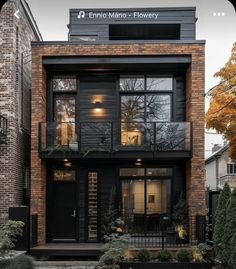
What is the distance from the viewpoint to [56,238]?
18281 mm

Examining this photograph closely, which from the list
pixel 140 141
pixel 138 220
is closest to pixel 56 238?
pixel 138 220

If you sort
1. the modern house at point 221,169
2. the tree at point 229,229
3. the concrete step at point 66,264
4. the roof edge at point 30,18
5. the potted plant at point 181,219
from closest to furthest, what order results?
1. the tree at point 229,229
2. the concrete step at point 66,264
3. the potted plant at point 181,219
4. the roof edge at point 30,18
5. the modern house at point 221,169

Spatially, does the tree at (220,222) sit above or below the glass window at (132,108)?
below

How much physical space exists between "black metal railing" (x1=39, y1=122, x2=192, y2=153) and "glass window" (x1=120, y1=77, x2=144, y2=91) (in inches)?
60.6

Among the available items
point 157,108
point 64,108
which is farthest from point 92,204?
point 157,108

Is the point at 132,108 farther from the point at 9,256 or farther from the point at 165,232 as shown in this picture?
the point at 9,256

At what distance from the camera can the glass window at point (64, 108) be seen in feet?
61.1

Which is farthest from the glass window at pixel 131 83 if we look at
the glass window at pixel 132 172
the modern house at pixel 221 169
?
the modern house at pixel 221 169

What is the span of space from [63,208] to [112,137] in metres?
3.35

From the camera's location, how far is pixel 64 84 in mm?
18766

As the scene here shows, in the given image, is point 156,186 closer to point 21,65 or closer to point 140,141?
point 140,141

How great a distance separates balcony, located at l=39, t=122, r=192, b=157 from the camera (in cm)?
1739

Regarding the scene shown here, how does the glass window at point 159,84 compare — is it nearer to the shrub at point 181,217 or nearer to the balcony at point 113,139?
the balcony at point 113,139

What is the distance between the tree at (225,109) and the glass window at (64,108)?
692 cm
